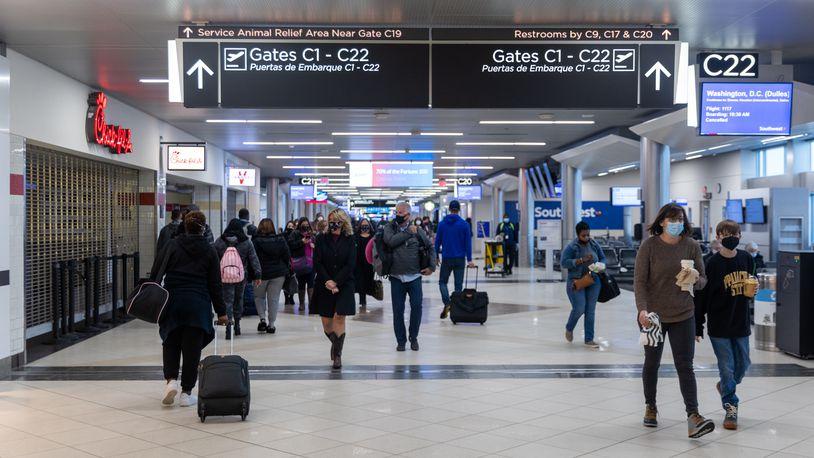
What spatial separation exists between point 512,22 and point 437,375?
3739mm

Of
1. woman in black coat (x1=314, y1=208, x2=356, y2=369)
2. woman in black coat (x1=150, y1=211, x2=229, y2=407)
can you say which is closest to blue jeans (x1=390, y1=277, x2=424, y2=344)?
woman in black coat (x1=314, y1=208, x2=356, y2=369)

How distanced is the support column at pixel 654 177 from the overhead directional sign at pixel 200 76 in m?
11.2

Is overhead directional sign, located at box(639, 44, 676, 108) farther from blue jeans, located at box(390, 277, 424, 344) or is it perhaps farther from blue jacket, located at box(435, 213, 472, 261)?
blue jacket, located at box(435, 213, 472, 261)

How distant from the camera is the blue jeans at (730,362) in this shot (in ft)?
19.7

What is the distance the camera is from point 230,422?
623 cm

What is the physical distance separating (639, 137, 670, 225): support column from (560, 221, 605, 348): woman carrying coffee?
6.99 m

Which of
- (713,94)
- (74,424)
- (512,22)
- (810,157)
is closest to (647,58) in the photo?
(512,22)

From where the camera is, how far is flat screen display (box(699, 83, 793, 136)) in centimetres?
979

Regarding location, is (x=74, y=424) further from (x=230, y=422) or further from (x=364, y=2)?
(x=364, y=2)

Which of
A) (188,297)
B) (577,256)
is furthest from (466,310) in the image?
(188,297)

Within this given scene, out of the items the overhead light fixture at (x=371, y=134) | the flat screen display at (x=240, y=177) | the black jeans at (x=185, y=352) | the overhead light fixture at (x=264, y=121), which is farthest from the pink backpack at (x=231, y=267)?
the flat screen display at (x=240, y=177)

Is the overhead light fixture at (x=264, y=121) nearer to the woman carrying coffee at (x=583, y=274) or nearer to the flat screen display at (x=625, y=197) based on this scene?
the woman carrying coffee at (x=583, y=274)

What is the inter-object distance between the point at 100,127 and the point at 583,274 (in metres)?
7.38

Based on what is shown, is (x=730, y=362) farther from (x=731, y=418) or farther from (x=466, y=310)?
(x=466, y=310)
